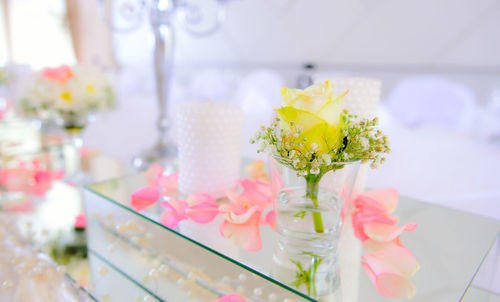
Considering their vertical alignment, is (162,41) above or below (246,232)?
above

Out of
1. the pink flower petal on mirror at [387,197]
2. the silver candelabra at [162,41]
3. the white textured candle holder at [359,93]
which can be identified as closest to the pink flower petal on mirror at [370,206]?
the pink flower petal on mirror at [387,197]

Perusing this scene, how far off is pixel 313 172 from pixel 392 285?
0.57ft

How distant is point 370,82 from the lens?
618 millimetres

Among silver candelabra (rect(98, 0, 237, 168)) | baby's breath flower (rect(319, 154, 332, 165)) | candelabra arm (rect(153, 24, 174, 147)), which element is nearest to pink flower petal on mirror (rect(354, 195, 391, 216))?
baby's breath flower (rect(319, 154, 332, 165))

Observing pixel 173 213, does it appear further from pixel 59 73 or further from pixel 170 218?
pixel 59 73

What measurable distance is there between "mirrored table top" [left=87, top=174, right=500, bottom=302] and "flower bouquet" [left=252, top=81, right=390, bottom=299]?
0.04m

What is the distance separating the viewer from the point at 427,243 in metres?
0.53

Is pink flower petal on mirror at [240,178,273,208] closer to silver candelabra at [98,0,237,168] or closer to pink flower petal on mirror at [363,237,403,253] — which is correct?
pink flower petal on mirror at [363,237,403,253]

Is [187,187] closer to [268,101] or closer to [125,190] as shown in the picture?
[125,190]

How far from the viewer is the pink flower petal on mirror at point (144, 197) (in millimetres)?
626

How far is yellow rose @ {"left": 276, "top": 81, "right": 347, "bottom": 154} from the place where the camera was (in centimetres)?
41

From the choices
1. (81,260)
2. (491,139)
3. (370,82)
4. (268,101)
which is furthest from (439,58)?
(81,260)

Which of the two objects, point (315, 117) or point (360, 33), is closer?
point (315, 117)

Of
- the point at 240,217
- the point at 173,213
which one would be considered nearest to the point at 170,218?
the point at 173,213
